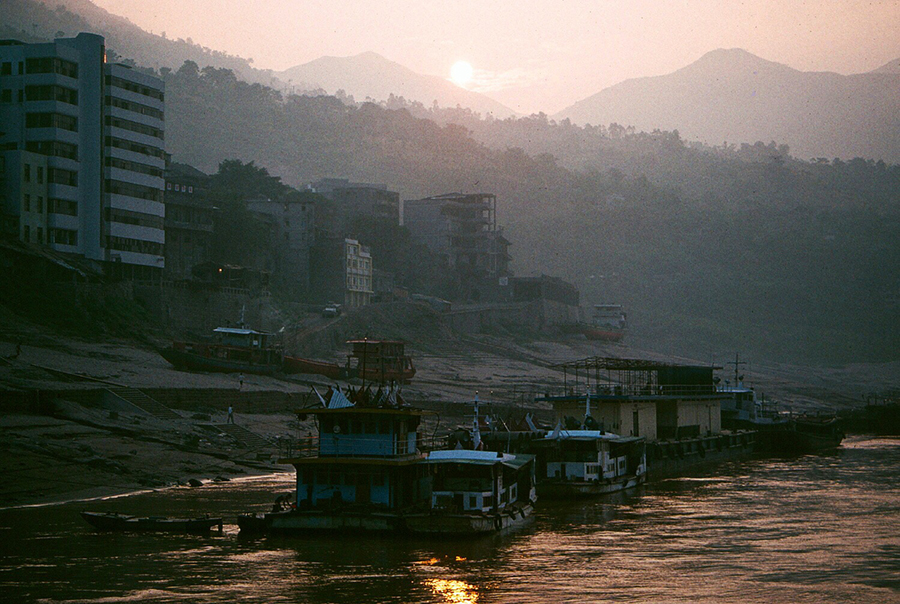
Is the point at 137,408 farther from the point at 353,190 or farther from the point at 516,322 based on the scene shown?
the point at 353,190

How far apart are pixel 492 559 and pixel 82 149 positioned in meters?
62.8

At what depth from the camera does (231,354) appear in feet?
249

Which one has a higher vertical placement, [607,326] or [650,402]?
[607,326]

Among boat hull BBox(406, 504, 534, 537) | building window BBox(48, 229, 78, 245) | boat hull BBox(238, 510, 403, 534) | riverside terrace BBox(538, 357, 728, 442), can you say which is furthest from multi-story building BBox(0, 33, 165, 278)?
boat hull BBox(406, 504, 534, 537)

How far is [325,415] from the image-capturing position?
126 feet

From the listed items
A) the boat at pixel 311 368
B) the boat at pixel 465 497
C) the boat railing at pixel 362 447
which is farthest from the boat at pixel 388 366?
the boat railing at pixel 362 447

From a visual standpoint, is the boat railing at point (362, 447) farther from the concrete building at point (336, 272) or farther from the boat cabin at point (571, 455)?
the concrete building at point (336, 272)

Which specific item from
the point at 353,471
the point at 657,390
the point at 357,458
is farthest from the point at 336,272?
the point at 357,458

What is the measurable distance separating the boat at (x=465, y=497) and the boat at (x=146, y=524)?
802 centimetres

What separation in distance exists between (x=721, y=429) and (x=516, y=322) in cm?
→ 4581

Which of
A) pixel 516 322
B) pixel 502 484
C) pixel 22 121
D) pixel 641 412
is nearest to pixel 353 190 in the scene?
pixel 516 322

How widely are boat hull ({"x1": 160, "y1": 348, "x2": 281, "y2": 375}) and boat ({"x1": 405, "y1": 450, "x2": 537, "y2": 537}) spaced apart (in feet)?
122

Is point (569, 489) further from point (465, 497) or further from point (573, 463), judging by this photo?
point (465, 497)

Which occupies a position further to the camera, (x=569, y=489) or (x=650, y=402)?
(x=650, y=402)
